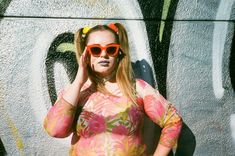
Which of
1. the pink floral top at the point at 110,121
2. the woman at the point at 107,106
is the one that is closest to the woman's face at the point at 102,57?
the woman at the point at 107,106

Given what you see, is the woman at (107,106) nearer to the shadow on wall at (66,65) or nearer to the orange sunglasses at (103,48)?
the orange sunglasses at (103,48)

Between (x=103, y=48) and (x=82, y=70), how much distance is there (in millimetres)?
185

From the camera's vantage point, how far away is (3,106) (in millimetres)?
2883

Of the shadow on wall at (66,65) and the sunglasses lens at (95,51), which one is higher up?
the sunglasses lens at (95,51)

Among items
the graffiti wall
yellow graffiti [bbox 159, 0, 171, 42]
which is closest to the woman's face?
the graffiti wall

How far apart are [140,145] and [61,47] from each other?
2.84ft

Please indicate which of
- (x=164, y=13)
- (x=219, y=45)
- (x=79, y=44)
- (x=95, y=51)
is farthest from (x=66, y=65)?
(x=219, y=45)

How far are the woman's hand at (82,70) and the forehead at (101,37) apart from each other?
77 mm

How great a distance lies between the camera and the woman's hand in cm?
256

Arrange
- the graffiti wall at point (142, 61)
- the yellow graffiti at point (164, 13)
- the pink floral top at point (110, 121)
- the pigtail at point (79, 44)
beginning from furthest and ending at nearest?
the yellow graffiti at point (164, 13)
the graffiti wall at point (142, 61)
the pigtail at point (79, 44)
the pink floral top at point (110, 121)

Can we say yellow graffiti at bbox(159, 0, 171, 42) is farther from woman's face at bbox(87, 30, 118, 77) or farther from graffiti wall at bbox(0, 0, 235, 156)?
woman's face at bbox(87, 30, 118, 77)

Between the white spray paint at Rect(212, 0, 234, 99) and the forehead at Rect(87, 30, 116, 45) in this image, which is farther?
the white spray paint at Rect(212, 0, 234, 99)

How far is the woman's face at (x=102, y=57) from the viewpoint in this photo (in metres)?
2.57

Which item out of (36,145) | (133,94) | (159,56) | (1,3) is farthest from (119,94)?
(1,3)
